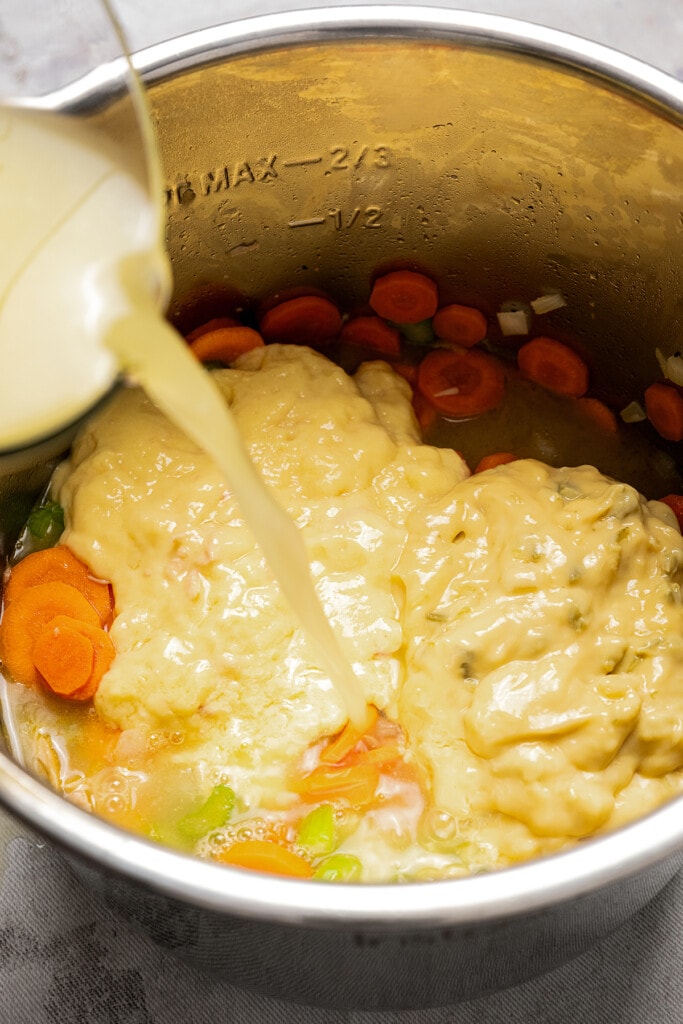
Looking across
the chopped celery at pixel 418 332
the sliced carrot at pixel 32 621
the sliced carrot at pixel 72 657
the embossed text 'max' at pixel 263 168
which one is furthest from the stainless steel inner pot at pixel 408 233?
the sliced carrot at pixel 72 657

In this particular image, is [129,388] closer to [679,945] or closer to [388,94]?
[388,94]

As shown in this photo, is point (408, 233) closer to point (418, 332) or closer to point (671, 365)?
point (418, 332)

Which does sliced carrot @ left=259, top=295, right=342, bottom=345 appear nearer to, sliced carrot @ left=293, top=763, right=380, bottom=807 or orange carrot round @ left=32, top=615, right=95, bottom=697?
orange carrot round @ left=32, top=615, right=95, bottom=697

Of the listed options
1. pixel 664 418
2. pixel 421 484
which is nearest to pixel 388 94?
pixel 421 484

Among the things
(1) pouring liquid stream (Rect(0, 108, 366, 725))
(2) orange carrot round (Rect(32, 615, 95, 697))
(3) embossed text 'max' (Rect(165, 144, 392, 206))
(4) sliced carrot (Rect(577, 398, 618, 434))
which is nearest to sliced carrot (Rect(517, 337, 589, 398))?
(4) sliced carrot (Rect(577, 398, 618, 434))

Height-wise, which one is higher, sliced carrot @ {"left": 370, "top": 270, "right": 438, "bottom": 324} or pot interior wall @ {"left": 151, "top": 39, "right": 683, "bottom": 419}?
pot interior wall @ {"left": 151, "top": 39, "right": 683, "bottom": 419}

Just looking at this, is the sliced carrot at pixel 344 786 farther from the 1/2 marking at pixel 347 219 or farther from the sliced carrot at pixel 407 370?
the 1/2 marking at pixel 347 219

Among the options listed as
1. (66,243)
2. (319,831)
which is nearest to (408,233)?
(66,243)
